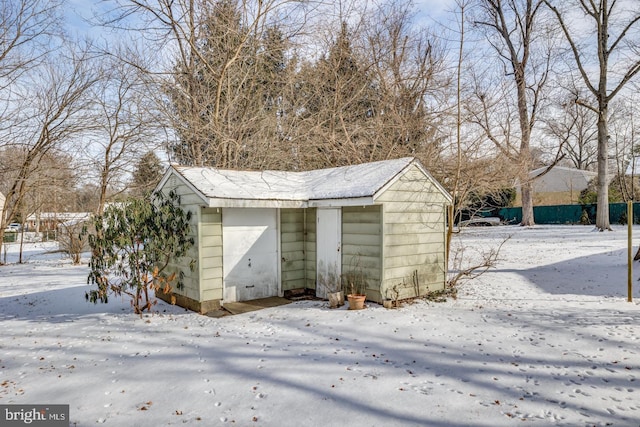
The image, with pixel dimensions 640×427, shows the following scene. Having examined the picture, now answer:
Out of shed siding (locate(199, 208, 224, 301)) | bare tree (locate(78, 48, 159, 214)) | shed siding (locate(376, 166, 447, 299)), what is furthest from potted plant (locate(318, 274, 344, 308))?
bare tree (locate(78, 48, 159, 214))

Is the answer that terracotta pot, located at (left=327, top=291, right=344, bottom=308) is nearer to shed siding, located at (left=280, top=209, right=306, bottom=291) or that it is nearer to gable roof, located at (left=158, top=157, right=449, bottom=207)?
shed siding, located at (left=280, top=209, right=306, bottom=291)

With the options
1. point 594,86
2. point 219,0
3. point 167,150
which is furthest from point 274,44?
point 594,86

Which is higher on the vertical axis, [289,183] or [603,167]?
[603,167]

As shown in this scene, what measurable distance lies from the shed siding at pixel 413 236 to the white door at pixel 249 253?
2.36 metres

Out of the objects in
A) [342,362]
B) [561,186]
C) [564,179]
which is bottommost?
[342,362]

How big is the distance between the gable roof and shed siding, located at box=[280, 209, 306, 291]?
0.58 meters

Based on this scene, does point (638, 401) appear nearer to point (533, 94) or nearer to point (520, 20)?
point (533, 94)

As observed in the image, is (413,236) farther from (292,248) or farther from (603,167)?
(603,167)

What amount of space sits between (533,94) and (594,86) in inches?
105

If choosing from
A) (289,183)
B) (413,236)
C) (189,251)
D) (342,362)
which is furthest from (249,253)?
(342,362)

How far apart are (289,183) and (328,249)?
6.07 feet

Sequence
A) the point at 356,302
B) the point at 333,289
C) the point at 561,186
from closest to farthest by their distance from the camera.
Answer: the point at 356,302 → the point at 333,289 → the point at 561,186

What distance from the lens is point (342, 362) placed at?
4652mm

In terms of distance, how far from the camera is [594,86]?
60.8 feet
